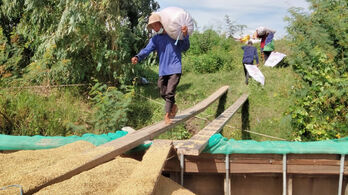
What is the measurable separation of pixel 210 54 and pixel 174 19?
352 inches

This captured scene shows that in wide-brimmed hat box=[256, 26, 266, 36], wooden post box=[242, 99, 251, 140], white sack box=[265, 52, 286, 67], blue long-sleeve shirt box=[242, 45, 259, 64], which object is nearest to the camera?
wooden post box=[242, 99, 251, 140]

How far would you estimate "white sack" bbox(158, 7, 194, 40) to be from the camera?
3.54 meters

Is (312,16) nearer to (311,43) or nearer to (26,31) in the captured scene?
(311,43)

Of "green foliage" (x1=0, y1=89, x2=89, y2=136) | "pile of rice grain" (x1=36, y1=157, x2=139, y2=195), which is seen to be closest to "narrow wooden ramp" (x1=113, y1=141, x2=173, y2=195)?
"pile of rice grain" (x1=36, y1=157, x2=139, y2=195)

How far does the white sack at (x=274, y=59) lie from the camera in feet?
34.2

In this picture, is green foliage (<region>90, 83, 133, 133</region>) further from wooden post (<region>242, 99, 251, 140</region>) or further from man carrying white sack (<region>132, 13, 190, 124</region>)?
wooden post (<region>242, 99, 251, 140</region>)

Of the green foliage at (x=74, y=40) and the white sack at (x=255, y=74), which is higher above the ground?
the green foliage at (x=74, y=40)

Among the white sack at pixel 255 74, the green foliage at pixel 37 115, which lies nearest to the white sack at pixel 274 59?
the white sack at pixel 255 74

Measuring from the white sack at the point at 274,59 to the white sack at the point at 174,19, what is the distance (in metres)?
7.53

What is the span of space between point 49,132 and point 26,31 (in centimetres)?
361

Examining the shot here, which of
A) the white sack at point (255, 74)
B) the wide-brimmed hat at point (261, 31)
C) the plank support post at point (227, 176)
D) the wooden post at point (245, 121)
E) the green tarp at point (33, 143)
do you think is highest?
the wide-brimmed hat at point (261, 31)

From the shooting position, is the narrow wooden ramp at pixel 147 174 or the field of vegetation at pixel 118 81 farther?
the field of vegetation at pixel 118 81

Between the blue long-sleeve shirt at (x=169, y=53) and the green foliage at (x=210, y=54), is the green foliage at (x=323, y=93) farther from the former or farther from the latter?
the green foliage at (x=210, y=54)

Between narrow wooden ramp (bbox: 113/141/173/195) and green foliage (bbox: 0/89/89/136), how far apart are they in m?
3.28
